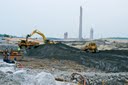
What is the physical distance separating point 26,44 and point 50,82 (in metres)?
26.4

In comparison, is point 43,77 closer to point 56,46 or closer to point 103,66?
point 103,66

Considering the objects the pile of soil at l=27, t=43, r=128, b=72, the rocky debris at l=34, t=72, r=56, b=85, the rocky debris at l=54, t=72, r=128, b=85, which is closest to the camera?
the rocky debris at l=34, t=72, r=56, b=85

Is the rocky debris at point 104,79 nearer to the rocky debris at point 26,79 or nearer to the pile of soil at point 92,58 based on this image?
the pile of soil at point 92,58

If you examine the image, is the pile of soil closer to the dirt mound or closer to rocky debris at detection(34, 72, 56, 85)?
the dirt mound

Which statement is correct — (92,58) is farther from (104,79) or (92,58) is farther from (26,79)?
(26,79)

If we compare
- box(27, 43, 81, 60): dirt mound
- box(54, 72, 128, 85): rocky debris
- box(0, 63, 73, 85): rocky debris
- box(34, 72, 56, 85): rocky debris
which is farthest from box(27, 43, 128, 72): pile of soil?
box(34, 72, 56, 85): rocky debris

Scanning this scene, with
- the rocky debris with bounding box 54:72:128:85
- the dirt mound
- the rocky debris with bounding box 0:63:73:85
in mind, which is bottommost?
the rocky debris with bounding box 54:72:128:85

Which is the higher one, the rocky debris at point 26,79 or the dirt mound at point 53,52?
the rocky debris at point 26,79

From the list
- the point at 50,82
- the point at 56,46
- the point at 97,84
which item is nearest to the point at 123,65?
the point at 97,84

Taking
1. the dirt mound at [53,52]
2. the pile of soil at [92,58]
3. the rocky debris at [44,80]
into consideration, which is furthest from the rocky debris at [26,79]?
the dirt mound at [53,52]

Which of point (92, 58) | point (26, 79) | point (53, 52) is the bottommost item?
point (92, 58)

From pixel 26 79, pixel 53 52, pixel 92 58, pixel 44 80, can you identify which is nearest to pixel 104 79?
pixel 26 79

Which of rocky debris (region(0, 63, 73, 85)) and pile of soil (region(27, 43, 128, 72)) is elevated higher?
rocky debris (region(0, 63, 73, 85))

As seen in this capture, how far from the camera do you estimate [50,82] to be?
8992mm
